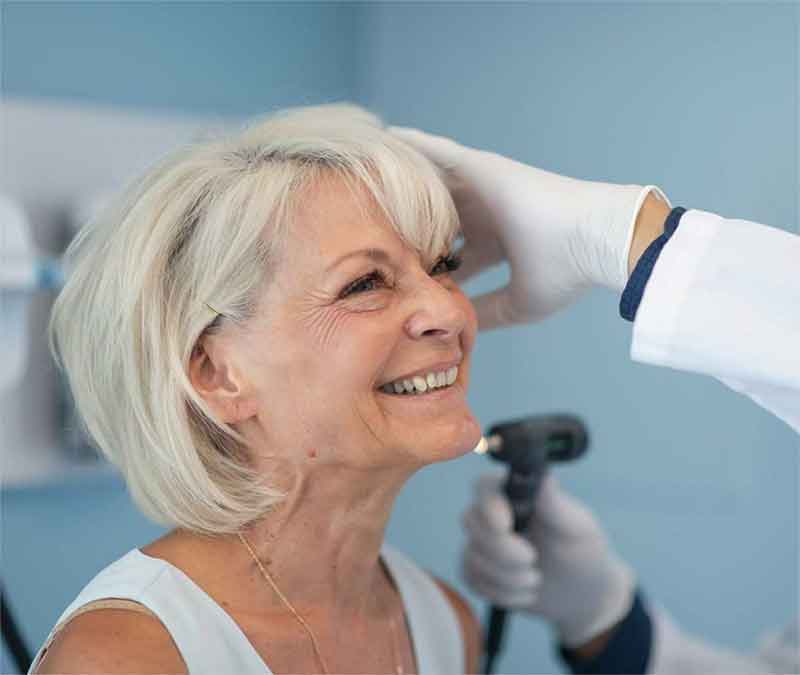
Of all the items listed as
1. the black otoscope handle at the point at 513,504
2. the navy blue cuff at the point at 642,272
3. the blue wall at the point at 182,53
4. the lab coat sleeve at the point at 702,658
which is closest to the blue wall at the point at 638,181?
the blue wall at the point at 182,53

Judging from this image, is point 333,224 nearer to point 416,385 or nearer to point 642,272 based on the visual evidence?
point 416,385

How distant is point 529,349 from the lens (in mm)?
1995

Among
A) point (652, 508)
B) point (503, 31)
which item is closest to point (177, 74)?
point (503, 31)

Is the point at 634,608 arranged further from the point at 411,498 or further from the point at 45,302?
the point at 45,302

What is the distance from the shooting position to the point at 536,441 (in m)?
1.45

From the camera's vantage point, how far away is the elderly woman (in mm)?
1074

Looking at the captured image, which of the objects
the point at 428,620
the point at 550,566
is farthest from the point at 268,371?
the point at 550,566

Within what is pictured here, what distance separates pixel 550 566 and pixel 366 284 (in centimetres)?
74

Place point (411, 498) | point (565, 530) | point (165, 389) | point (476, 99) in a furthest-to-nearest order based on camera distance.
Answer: point (411, 498) < point (476, 99) < point (565, 530) < point (165, 389)

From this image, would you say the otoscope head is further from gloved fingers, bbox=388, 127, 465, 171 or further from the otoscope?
gloved fingers, bbox=388, 127, 465, 171

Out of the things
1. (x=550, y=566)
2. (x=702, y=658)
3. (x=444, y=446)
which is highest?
(x=444, y=446)

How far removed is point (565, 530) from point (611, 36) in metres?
0.83

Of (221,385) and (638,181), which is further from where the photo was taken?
(638,181)

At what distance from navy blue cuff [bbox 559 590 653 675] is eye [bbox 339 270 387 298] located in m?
0.80
